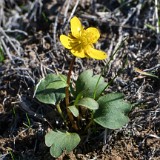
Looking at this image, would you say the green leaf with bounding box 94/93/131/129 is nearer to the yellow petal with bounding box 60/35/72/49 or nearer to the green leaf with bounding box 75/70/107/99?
the green leaf with bounding box 75/70/107/99

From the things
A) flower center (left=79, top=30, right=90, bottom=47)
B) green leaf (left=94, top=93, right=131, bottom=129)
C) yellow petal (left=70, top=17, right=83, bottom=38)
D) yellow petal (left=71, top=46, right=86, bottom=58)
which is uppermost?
yellow petal (left=70, top=17, right=83, bottom=38)

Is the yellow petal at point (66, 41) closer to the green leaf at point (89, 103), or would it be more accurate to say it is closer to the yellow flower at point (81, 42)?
the yellow flower at point (81, 42)

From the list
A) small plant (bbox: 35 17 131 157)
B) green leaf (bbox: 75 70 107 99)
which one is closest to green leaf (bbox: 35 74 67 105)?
small plant (bbox: 35 17 131 157)

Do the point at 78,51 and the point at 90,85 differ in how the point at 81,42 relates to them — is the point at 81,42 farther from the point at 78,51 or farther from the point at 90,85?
the point at 90,85

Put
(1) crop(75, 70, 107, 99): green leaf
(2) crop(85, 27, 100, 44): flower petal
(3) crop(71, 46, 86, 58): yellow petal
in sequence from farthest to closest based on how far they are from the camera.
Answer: (1) crop(75, 70, 107, 99): green leaf, (2) crop(85, 27, 100, 44): flower petal, (3) crop(71, 46, 86, 58): yellow petal

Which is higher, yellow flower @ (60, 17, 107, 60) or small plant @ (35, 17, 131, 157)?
yellow flower @ (60, 17, 107, 60)

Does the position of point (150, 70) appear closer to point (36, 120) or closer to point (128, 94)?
point (128, 94)

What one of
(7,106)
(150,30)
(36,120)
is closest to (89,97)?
(36,120)

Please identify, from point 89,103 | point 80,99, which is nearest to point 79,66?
point 80,99

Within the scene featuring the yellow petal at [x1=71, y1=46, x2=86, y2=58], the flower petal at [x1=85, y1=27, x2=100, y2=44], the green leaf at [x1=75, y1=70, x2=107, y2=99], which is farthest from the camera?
the green leaf at [x1=75, y1=70, x2=107, y2=99]
